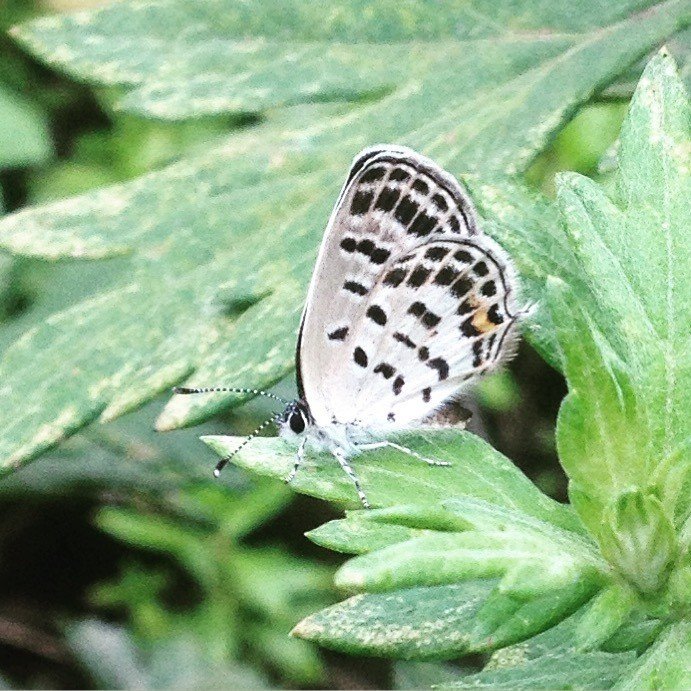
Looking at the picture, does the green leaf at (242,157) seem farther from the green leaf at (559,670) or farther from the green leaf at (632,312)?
the green leaf at (559,670)

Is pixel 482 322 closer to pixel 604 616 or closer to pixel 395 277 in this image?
pixel 395 277

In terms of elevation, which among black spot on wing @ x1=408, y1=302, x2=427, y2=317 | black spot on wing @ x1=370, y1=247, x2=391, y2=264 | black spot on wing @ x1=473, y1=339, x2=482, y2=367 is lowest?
black spot on wing @ x1=473, y1=339, x2=482, y2=367

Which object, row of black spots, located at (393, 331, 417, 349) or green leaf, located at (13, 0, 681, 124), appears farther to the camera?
green leaf, located at (13, 0, 681, 124)

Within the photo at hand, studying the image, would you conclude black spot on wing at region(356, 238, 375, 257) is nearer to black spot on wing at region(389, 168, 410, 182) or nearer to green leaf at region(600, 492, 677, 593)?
black spot on wing at region(389, 168, 410, 182)

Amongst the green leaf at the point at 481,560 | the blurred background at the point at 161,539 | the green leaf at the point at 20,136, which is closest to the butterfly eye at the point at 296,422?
the green leaf at the point at 481,560

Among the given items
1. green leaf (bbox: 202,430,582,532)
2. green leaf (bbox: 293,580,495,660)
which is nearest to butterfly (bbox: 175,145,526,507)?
green leaf (bbox: 202,430,582,532)

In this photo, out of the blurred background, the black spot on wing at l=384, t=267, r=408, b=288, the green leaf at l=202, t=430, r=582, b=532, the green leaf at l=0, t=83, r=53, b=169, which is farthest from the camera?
the green leaf at l=0, t=83, r=53, b=169

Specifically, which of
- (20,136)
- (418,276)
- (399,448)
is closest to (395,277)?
(418,276)
